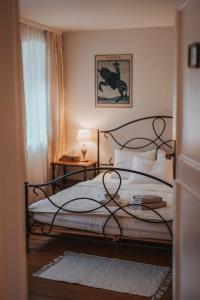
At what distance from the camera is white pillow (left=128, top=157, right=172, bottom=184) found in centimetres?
511

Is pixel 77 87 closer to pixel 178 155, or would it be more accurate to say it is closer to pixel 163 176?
pixel 163 176

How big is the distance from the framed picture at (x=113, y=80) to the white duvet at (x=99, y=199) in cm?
126

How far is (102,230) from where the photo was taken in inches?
154

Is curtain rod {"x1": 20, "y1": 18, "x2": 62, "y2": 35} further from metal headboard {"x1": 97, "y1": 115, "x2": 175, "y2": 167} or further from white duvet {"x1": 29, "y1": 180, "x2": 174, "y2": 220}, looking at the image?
white duvet {"x1": 29, "y1": 180, "x2": 174, "y2": 220}

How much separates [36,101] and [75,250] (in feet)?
6.67

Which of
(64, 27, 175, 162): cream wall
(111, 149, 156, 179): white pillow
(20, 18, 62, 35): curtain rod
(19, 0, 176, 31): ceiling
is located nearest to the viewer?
(19, 0, 176, 31): ceiling

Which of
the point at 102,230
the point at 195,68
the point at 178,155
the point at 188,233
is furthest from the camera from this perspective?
the point at 102,230

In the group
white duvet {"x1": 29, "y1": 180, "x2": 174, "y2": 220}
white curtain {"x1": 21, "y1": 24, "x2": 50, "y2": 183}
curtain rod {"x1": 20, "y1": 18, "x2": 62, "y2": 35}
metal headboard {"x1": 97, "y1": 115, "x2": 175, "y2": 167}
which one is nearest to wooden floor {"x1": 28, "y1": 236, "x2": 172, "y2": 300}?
white duvet {"x1": 29, "y1": 180, "x2": 174, "y2": 220}

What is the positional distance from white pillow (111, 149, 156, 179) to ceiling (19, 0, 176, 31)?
1613 millimetres

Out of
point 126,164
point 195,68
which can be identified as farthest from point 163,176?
point 195,68

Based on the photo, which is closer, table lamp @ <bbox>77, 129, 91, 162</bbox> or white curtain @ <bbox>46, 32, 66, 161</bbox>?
white curtain @ <bbox>46, 32, 66, 161</bbox>

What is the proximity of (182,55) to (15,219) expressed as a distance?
1.29 meters

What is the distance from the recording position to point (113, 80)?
5883 millimetres

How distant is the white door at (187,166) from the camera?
208cm
